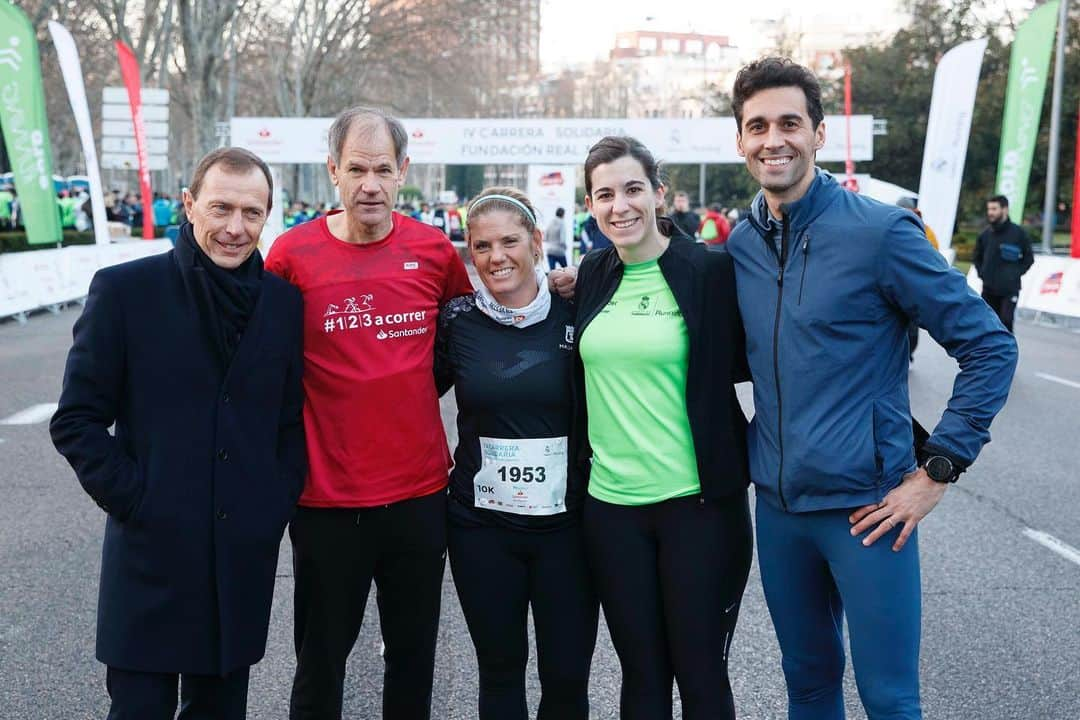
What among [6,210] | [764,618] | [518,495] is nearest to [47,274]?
[6,210]

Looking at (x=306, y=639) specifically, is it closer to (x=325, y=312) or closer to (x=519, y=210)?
(x=325, y=312)

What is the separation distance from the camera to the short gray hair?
3.44 m

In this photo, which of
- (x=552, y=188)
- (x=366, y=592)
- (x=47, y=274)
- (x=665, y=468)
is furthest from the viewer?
(x=552, y=188)

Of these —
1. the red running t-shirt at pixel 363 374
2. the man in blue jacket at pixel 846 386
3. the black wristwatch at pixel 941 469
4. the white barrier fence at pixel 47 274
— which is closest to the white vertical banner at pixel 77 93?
the white barrier fence at pixel 47 274

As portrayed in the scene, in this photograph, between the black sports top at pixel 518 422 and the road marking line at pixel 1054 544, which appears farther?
the road marking line at pixel 1054 544

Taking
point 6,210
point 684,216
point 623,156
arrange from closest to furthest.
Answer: point 623,156 < point 684,216 < point 6,210

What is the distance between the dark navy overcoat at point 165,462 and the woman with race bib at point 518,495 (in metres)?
0.69

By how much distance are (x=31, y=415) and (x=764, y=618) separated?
288 inches

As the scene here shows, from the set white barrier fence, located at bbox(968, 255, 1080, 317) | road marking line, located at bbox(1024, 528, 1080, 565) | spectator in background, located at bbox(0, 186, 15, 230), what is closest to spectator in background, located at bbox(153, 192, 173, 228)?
spectator in background, located at bbox(0, 186, 15, 230)

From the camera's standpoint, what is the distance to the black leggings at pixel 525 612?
10.9 ft

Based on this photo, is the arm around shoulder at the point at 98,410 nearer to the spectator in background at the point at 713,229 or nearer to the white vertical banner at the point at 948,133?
the spectator in background at the point at 713,229

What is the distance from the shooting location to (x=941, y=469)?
2.89 m

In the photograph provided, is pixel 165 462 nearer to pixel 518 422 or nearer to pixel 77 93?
pixel 518 422

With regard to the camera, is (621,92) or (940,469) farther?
(621,92)
